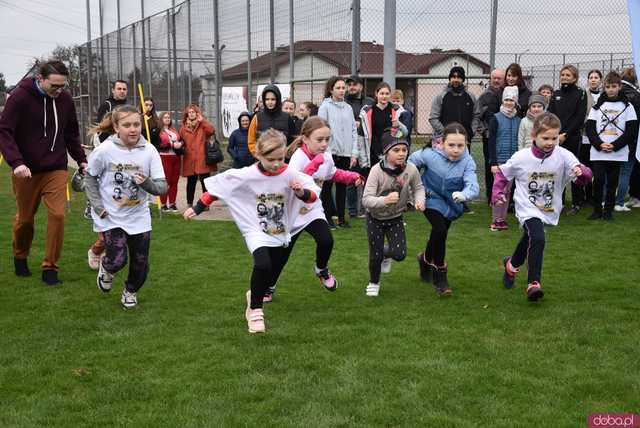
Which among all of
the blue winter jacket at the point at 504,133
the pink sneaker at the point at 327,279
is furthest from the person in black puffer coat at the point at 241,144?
the pink sneaker at the point at 327,279

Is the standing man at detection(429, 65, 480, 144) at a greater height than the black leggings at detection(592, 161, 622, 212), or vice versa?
the standing man at detection(429, 65, 480, 144)

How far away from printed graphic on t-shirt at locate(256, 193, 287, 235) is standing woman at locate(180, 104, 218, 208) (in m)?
6.96

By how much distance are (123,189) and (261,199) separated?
50.2 inches

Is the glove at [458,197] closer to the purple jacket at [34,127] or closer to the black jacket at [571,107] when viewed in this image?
the purple jacket at [34,127]

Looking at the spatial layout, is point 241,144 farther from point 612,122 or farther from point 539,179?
point 539,179

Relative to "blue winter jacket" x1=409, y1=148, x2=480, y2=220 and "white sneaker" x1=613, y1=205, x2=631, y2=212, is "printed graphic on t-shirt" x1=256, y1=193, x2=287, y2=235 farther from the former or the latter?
"white sneaker" x1=613, y1=205, x2=631, y2=212

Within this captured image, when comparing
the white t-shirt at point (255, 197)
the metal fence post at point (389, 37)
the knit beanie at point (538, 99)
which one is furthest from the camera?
the metal fence post at point (389, 37)

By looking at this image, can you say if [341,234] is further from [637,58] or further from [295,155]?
[637,58]

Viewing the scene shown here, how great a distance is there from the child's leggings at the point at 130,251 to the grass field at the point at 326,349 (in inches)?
13.6

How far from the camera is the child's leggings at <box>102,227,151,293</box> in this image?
6.37 meters

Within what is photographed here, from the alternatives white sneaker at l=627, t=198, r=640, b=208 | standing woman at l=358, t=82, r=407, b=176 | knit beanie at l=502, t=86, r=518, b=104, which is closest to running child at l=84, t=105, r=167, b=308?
standing woman at l=358, t=82, r=407, b=176

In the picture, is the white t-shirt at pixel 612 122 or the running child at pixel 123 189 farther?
the white t-shirt at pixel 612 122

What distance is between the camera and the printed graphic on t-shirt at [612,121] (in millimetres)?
10797

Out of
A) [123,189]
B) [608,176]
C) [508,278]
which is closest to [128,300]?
[123,189]
